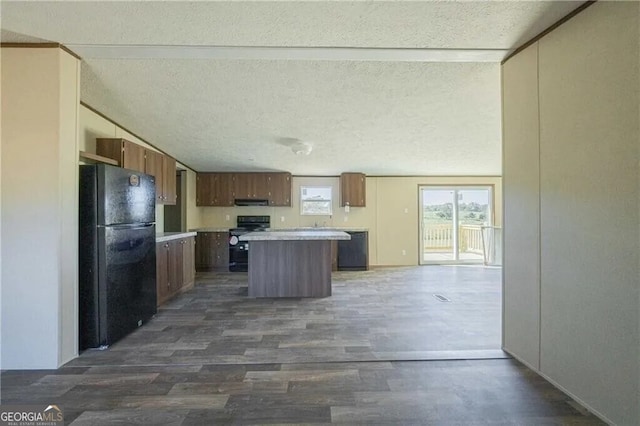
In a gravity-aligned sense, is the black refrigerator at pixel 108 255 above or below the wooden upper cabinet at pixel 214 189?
below

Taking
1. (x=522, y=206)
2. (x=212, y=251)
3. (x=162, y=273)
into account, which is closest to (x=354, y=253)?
(x=212, y=251)

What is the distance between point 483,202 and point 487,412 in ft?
20.4

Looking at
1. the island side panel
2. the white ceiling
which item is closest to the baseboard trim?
the white ceiling

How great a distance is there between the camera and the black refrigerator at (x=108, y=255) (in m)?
2.53

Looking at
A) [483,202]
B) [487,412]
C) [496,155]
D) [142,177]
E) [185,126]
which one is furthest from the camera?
[483,202]

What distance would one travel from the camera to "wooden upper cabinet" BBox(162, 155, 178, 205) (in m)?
4.64

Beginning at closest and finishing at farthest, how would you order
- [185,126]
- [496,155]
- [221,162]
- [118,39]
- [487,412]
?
[487,412] < [118,39] < [185,126] < [496,155] < [221,162]

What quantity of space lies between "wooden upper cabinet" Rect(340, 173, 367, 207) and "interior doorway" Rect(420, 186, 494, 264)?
1.56 m

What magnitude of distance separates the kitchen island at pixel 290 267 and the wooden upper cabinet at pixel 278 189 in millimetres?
2307

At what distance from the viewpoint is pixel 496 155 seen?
535cm

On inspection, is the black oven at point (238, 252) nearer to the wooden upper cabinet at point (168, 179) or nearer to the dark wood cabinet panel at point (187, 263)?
the dark wood cabinet panel at point (187, 263)

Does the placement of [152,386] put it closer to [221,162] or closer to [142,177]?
[142,177]

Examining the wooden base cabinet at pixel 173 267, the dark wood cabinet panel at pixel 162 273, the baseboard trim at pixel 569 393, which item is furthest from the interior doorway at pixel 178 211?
the baseboard trim at pixel 569 393

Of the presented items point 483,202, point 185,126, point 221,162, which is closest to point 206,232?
point 221,162
